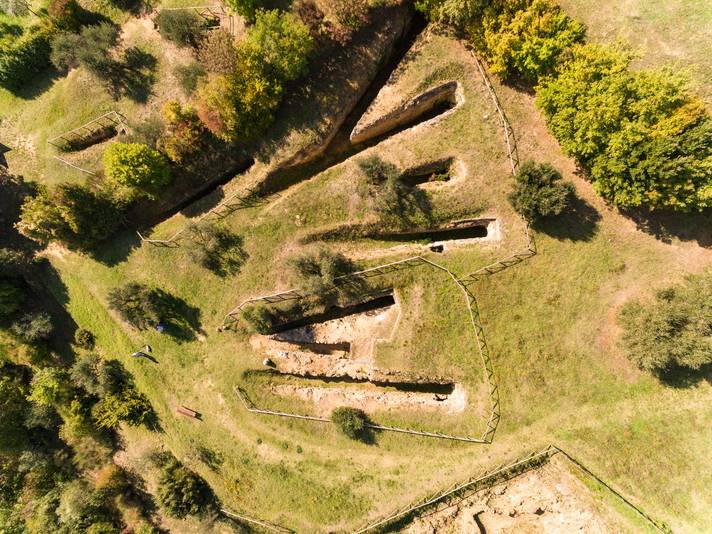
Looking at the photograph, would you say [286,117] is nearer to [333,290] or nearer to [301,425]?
[333,290]

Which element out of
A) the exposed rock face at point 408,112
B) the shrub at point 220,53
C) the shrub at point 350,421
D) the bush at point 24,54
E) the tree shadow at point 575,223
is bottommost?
the shrub at point 350,421

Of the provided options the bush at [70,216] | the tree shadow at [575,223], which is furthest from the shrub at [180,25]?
the tree shadow at [575,223]

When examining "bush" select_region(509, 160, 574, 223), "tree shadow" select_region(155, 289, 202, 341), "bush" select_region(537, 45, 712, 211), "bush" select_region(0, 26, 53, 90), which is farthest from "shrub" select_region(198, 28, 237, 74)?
"bush" select_region(509, 160, 574, 223)

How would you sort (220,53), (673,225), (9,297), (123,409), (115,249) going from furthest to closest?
(115,249)
(9,297)
(123,409)
(673,225)
(220,53)

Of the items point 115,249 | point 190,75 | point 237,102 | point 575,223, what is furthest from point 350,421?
point 190,75

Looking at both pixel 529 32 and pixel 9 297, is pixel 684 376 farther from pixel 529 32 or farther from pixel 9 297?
pixel 9 297

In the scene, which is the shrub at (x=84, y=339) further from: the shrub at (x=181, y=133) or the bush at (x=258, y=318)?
the shrub at (x=181, y=133)

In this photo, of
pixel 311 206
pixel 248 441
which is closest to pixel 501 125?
pixel 311 206
